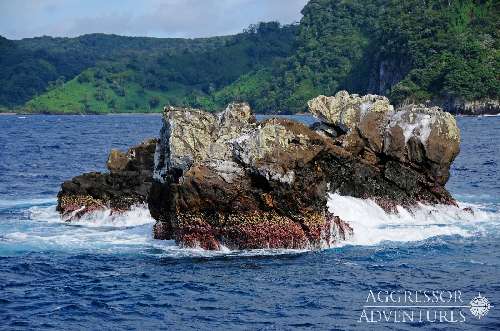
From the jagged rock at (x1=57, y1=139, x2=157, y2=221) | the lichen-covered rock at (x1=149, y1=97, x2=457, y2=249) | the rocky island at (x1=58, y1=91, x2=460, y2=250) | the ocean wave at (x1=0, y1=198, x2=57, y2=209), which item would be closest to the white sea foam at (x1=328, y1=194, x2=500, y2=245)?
the rocky island at (x1=58, y1=91, x2=460, y2=250)

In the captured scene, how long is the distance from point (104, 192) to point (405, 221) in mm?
18621

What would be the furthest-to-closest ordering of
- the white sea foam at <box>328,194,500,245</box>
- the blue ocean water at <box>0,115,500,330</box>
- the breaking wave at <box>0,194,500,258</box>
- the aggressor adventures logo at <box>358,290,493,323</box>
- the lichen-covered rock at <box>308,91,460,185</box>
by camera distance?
1. the lichen-covered rock at <box>308,91,460,185</box>
2. the white sea foam at <box>328,194,500,245</box>
3. the breaking wave at <box>0,194,500,258</box>
4. the blue ocean water at <box>0,115,500,330</box>
5. the aggressor adventures logo at <box>358,290,493,323</box>

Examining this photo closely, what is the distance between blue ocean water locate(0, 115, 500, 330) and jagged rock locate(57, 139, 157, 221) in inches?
39.2

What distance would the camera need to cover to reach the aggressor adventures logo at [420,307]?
27.7 meters

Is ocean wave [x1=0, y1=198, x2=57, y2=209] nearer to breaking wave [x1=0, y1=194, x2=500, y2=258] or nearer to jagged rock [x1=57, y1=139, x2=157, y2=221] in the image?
breaking wave [x1=0, y1=194, x2=500, y2=258]

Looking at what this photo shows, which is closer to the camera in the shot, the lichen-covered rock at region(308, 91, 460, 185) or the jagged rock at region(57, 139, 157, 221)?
the lichen-covered rock at region(308, 91, 460, 185)

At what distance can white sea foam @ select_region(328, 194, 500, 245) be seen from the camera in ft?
137

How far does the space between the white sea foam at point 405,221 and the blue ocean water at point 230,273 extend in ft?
0.25

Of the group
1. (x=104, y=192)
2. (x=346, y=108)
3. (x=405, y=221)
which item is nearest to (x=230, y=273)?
(x=405, y=221)

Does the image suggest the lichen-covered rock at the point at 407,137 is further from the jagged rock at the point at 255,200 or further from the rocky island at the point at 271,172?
the jagged rock at the point at 255,200

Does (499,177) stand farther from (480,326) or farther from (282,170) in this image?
(480,326)

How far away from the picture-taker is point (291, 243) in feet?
128

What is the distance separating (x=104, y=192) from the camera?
50531mm

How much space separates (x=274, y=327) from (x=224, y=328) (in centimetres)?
170
